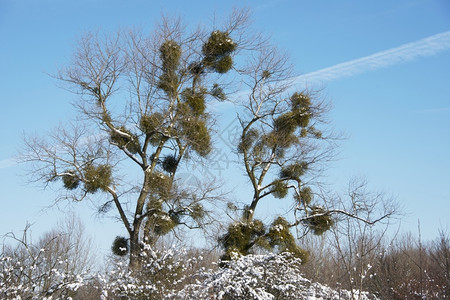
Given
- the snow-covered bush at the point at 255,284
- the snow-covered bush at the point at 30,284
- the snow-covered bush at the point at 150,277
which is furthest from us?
the snow-covered bush at the point at 150,277

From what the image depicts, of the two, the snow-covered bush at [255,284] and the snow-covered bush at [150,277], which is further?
the snow-covered bush at [150,277]

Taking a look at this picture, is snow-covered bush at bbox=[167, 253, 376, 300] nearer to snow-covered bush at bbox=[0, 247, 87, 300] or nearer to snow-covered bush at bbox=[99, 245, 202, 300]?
snow-covered bush at bbox=[99, 245, 202, 300]

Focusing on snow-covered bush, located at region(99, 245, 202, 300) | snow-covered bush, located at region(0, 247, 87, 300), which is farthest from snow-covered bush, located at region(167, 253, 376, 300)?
snow-covered bush, located at region(0, 247, 87, 300)

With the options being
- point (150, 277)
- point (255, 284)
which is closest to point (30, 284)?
point (150, 277)

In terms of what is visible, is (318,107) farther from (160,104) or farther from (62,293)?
(62,293)

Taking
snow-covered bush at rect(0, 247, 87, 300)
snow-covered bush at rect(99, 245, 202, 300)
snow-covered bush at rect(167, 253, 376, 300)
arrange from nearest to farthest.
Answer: snow-covered bush at rect(0, 247, 87, 300)
snow-covered bush at rect(167, 253, 376, 300)
snow-covered bush at rect(99, 245, 202, 300)

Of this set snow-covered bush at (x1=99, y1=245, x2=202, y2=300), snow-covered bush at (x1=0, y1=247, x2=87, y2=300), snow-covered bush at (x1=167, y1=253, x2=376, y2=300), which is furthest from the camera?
snow-covered bush at (x1=99, y1=245, x2=202, y2=300)

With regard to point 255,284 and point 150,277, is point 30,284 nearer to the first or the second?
point 150,277

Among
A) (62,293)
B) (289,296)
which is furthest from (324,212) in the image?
(62,293)

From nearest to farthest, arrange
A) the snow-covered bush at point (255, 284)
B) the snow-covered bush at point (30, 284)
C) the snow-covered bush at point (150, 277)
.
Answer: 1. the snow-covered bush at point (30, 284)
2. the snow-covered bush at point (255, 284)
3. the snow-covered bush at point (150, 277)

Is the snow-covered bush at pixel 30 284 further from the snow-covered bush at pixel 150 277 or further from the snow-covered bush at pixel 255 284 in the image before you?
the snow-covered bush at pixel 255 284

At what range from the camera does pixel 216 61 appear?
13.9 meters

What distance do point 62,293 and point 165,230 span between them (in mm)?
3180

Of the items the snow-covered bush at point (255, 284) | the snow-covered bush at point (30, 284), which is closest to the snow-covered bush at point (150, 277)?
the snow-covered bush at point (255, 284)
